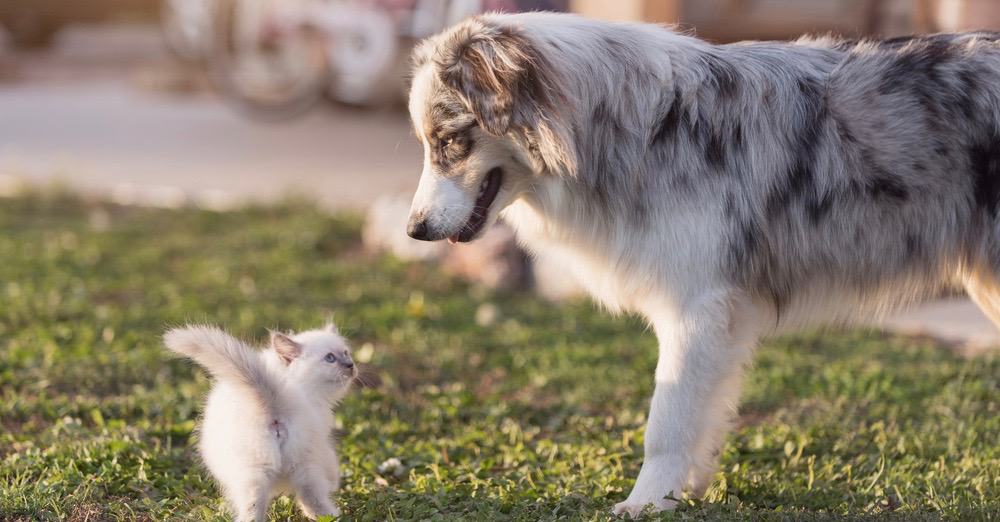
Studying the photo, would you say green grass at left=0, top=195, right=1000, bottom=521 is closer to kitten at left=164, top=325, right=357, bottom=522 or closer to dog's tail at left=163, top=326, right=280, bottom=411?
kitten at left=164, top=325, right=357, bottom=522

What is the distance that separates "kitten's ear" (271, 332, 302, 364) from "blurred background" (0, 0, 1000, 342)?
378 centimetres

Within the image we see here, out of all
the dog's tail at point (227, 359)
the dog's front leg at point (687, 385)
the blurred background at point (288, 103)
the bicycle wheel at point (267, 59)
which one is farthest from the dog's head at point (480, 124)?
the bicycle wheel at point (267, 59)

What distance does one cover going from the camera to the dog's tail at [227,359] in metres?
3.67

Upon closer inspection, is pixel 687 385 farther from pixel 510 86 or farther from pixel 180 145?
pixel 180 145

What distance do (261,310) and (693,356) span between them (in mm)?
3542

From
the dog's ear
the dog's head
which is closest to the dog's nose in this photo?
the dog's head

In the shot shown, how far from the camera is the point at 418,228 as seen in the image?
4.14 metres

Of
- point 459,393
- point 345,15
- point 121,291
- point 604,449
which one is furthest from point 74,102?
point 604,449

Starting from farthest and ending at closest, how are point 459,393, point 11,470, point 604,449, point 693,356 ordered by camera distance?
point 459,393 → point 604,449 → point 11,470 → point 693,356

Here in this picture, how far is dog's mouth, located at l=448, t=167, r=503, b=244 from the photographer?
416cm

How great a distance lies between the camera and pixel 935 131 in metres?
4.06

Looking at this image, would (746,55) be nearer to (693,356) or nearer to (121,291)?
(693,356)

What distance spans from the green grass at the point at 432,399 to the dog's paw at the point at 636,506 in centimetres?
11

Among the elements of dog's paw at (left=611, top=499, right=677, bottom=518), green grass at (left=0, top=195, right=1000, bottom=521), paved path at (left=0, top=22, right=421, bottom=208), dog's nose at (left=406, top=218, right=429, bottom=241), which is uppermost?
dog's nose at (left=406, top=218, right=429, bottom=241)
